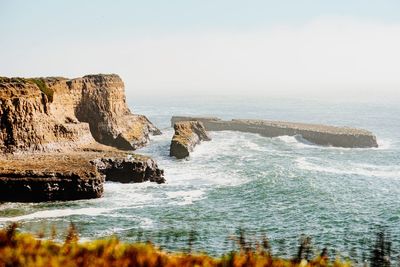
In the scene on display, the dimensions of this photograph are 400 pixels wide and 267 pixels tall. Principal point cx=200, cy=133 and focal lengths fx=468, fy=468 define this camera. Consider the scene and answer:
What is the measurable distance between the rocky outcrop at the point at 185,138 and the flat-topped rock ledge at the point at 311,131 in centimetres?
2217

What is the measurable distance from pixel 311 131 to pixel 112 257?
98294mm

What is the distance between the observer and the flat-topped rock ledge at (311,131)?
98.2m

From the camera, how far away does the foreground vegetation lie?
1202 cm

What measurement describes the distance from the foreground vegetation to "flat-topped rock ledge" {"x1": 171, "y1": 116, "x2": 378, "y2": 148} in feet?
297

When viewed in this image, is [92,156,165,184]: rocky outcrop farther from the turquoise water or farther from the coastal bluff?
the turquoise water

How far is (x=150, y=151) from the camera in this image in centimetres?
8169

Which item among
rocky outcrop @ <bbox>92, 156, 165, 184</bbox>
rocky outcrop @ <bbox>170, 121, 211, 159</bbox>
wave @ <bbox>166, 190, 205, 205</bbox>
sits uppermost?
rocky outcrop @ <bbox>170, 121, 211, 159</bbox>

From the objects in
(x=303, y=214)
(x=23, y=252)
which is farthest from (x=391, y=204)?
(x=23, y=252)

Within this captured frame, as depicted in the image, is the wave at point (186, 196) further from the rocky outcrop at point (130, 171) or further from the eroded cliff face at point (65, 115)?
the eroded cliff face at point (65, 115)

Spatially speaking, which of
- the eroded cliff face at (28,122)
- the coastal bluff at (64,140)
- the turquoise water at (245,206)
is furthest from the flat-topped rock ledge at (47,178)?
the eroded cliff face at (28,122)

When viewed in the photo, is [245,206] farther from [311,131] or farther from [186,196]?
[311,131]

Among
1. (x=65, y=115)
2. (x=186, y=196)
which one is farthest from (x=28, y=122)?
(x=186, y=196)

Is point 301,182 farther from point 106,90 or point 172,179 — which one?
point 106,90

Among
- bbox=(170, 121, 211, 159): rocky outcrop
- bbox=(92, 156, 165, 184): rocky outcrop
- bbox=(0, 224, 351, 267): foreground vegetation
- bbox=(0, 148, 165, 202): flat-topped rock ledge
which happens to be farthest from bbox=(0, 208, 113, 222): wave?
bbox=(170, 121, 211, 159): rocky outcrop
